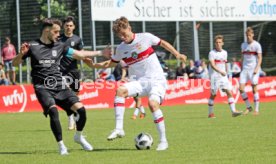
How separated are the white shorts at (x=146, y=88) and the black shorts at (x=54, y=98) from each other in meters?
0.98

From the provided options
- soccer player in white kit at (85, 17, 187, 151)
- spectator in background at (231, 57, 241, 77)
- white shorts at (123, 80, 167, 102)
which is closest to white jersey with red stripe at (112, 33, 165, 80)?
soccer player in white kit at (85, 17, 187, 151)

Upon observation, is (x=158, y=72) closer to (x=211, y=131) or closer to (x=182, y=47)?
(x=211, y=131)

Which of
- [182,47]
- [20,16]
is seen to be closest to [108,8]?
[20,16]

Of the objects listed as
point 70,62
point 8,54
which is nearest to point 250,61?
point 70,62

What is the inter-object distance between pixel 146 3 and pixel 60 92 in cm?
1919

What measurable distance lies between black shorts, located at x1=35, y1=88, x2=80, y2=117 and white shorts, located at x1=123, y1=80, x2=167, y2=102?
0.98 m

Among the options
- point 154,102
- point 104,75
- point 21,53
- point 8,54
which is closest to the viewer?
point 21,53

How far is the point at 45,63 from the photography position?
11.9 m

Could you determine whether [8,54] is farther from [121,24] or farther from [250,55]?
[121,24]

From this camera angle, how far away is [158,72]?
12719mm

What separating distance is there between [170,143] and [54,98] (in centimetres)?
233

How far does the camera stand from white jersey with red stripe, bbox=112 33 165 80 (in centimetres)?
1262

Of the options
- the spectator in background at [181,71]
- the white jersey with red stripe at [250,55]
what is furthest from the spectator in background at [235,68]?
the white jersey with red stripe at [250,55]

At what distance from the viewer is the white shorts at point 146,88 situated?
12.5 meters
